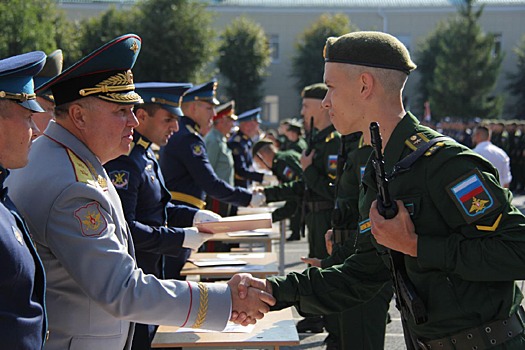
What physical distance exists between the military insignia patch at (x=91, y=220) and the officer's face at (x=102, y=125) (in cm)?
36

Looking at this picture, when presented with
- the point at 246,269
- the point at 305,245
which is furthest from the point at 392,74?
the point at 305,245

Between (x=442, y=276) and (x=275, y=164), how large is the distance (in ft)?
22.2

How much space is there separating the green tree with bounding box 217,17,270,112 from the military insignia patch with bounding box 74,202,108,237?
38786 mm

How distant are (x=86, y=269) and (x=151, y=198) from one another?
6.37 feet

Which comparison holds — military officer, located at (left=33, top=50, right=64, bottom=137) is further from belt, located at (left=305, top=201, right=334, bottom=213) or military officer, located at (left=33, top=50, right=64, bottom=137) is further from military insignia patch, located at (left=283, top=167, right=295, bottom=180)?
military insignia patch, located at (left=283, top=167, right=295, bottom=180)

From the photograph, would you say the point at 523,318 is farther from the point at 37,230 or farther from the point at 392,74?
the point at 37,230

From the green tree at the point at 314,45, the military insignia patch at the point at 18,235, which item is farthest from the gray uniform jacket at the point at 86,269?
the green tree at the point at 314,45

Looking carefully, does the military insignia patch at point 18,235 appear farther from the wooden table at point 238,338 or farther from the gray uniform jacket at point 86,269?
the wooden table at point 238,338

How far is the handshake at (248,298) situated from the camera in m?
3.12

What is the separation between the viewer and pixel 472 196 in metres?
2.65

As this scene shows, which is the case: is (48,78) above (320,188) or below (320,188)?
above

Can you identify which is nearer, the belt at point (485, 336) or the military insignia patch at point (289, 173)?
the belt at point (485, 336)

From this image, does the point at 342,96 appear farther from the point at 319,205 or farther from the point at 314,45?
the point at 314,45

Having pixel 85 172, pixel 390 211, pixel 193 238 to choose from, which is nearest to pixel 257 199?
pixel 193 238
